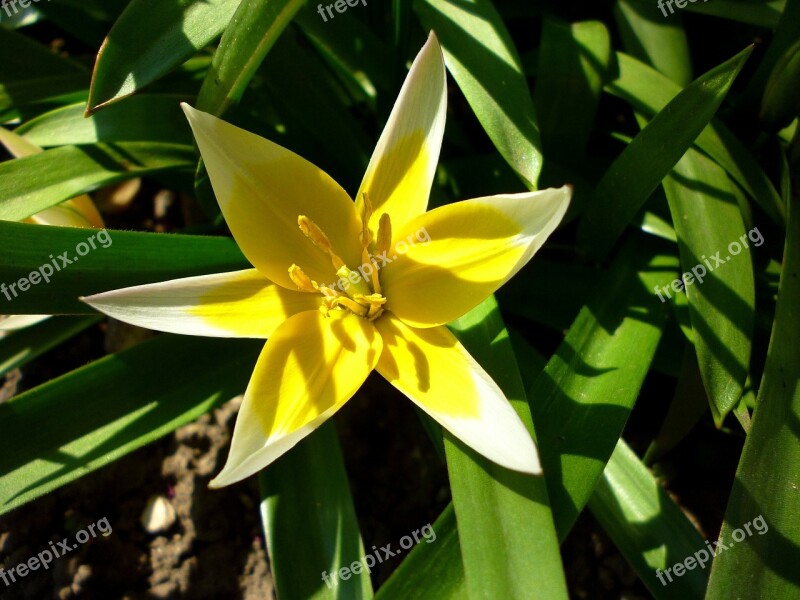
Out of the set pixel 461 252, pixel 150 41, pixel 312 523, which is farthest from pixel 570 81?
pixel 312 523

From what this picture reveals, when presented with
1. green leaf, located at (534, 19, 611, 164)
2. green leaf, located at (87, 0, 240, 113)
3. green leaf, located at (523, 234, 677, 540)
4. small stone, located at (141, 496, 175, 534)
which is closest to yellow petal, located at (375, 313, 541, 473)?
green leaf, located at (523, 234, 677, 540)

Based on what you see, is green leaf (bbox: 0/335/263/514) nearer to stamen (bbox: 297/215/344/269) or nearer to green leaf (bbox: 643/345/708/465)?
stamen (bbox: 297/215/344/269)

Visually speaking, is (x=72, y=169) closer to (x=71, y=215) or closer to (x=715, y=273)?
(x=71, y=215)

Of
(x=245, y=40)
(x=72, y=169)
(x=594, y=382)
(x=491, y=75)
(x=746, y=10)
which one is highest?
(x=72, y=169)

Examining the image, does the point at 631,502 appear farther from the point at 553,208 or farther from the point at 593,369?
the point at 553,208

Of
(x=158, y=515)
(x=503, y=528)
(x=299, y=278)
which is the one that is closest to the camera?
(x=503, y=528)
